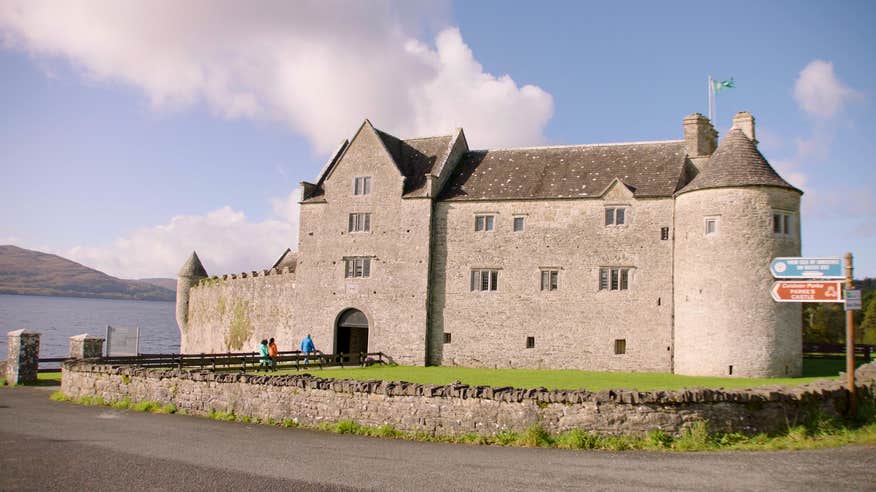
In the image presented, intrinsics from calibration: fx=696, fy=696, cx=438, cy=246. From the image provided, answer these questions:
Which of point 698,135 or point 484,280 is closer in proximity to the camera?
point 698,135

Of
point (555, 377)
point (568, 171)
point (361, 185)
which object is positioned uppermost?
point (568, 171)

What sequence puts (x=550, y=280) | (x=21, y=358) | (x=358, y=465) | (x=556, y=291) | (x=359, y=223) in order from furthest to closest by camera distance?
(x=359, y=223) < (x=550, y=280) < (x=556, y=291) < (x=21, y=358) < (x=358, y=465)

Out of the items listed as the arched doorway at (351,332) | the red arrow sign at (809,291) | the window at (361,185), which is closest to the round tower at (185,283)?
the arched doorway at (351,332)

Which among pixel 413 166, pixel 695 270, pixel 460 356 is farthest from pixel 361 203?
pixel 695 270

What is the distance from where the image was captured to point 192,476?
1273cm

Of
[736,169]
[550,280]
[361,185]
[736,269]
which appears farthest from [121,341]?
[736,169]

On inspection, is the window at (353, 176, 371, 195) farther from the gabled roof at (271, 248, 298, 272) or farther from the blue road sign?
the blue road sign

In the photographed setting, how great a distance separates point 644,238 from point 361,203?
52.8ft

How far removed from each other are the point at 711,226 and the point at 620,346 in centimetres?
745

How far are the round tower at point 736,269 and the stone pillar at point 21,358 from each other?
29381 millimetres

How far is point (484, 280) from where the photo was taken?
38.3m

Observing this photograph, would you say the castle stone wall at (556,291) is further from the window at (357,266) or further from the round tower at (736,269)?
the window at (357,266)

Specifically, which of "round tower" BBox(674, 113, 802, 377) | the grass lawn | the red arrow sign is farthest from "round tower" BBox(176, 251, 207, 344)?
the red arrow sign

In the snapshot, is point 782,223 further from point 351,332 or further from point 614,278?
point 351,332
